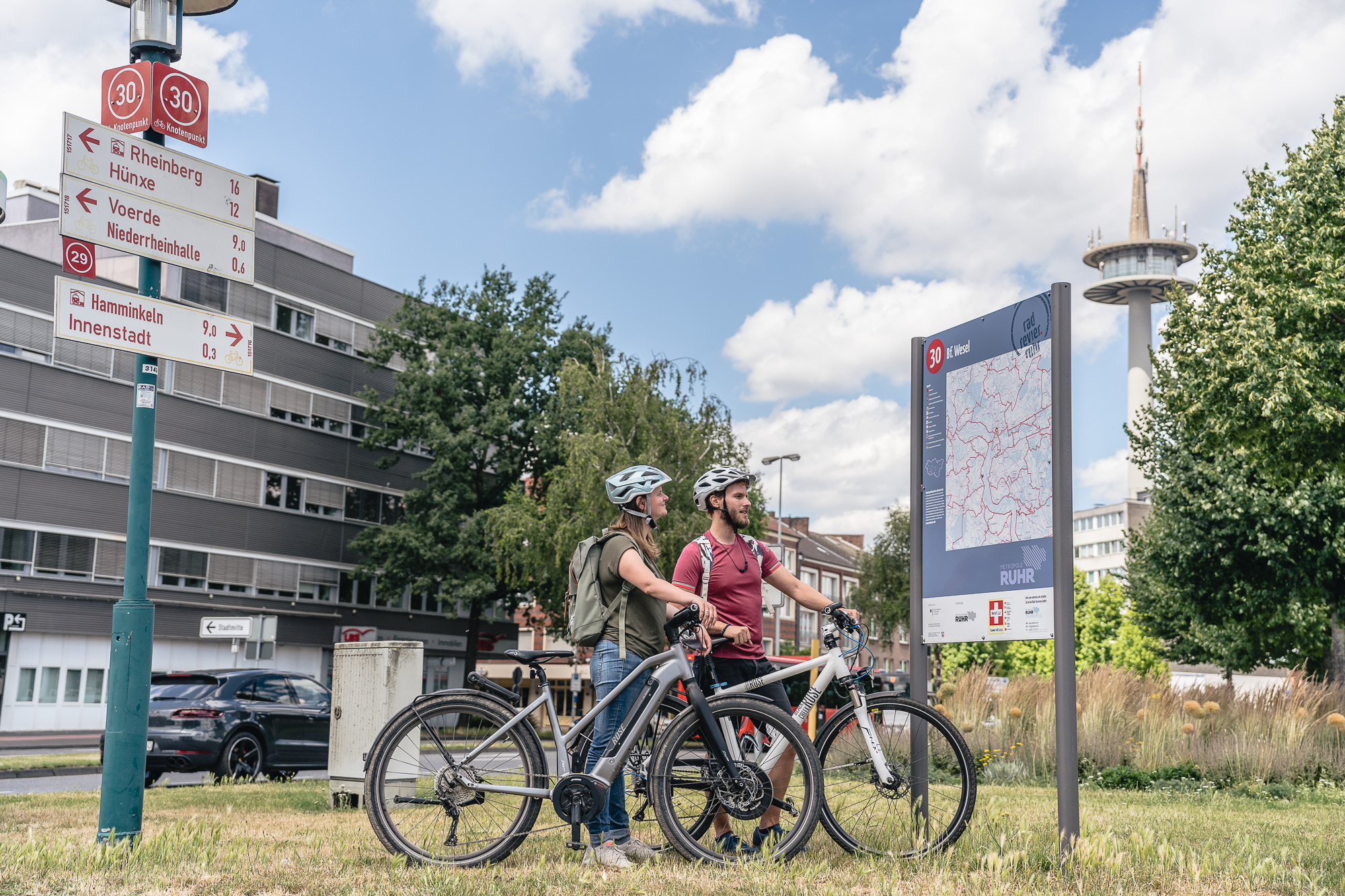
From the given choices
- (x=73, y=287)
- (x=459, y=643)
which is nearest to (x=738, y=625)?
(x=73, y=287)

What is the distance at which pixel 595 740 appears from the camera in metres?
5.90

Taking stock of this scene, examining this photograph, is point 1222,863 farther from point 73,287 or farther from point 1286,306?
point 1286,306

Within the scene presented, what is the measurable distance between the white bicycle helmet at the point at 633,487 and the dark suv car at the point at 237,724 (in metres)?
10.8

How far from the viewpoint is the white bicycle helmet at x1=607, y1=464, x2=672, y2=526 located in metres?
6.11

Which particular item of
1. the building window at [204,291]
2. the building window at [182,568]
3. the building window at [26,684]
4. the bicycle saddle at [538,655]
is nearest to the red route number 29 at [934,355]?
the bicycle saddle at [538,655]

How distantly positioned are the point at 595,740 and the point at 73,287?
12.0 feet

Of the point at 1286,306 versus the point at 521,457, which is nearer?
the point at 1286,306

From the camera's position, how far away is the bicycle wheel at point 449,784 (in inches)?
225

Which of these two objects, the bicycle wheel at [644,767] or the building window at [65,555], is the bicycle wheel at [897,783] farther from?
the building window at [65,555]

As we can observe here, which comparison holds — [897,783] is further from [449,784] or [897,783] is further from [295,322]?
[295,322]

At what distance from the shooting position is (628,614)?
6102mm

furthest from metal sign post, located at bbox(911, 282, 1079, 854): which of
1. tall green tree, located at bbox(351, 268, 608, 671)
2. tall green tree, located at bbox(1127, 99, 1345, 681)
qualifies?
tall green tree, located at bbox(351, 268, 608, 671)

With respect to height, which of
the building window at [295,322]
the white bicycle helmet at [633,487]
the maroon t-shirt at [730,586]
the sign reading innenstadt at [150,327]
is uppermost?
the building window at [295,322]

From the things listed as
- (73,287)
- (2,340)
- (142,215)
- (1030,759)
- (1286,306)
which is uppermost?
(2,340)
